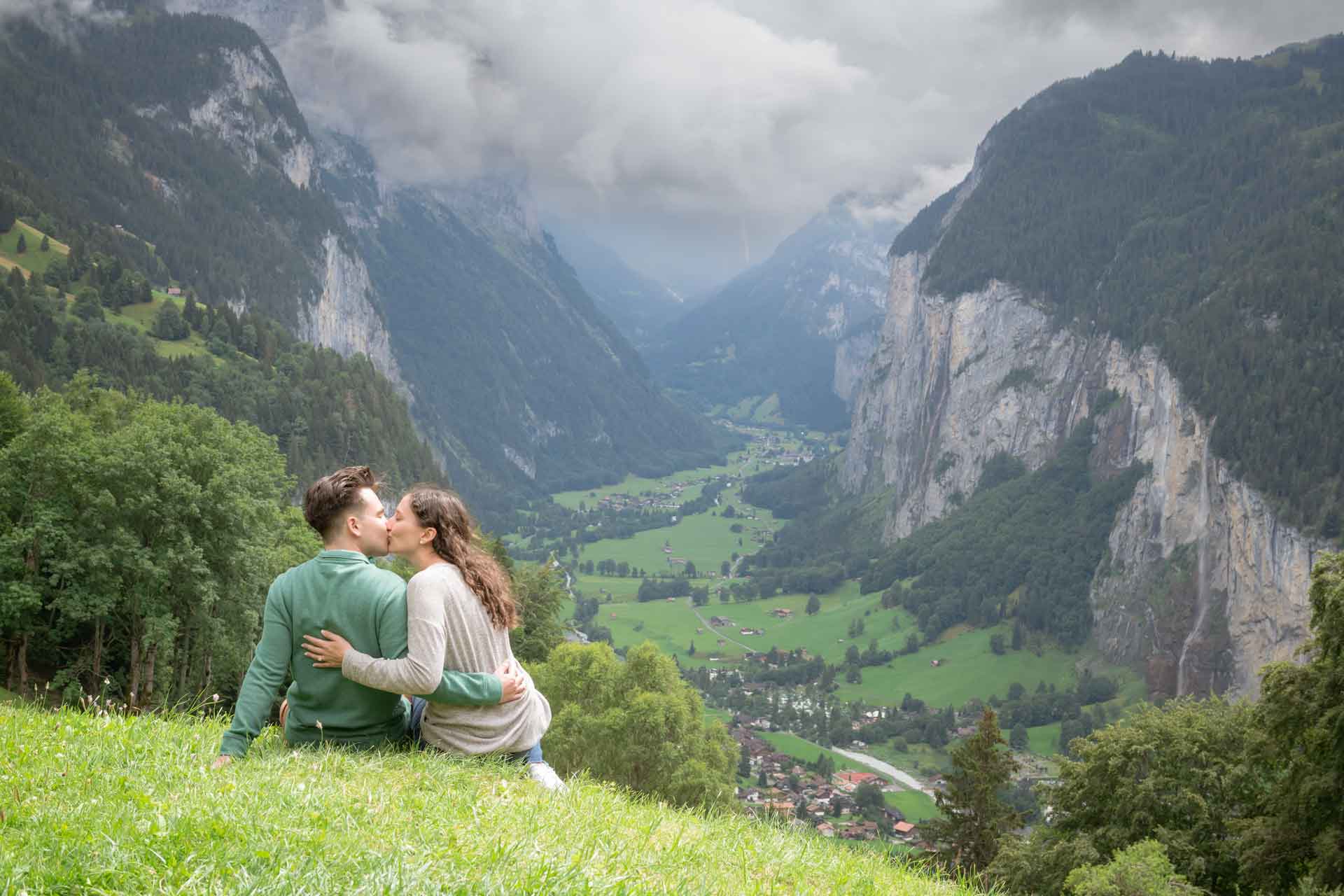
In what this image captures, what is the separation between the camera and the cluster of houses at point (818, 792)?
6438cm

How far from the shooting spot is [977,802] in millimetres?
30344

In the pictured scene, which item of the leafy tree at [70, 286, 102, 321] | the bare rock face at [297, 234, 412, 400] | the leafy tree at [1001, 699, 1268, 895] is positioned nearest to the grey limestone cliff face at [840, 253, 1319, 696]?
the leafy tree at [1001, 699, 1268, 895]

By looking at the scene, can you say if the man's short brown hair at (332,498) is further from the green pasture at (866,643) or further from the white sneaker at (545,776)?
the green pasture at (866,643)

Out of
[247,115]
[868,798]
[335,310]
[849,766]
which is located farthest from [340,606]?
[247,115]

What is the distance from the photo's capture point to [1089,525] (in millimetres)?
136000

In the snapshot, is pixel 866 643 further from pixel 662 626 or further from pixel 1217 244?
pixel 1217 244

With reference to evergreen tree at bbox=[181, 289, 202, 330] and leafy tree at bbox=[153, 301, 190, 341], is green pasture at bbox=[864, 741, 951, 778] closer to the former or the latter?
leafy tree at bbox=[153, 301, 190, 341]

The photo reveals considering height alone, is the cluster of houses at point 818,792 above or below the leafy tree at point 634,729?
below

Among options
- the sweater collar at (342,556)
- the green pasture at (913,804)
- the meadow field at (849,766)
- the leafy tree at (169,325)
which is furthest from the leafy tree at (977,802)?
the leafy tree at (169,325)

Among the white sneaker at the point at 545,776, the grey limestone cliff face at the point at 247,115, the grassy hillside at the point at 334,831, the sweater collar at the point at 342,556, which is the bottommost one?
the white sneaker at the point at 545,776

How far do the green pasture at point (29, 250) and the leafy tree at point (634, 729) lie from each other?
92.7 m

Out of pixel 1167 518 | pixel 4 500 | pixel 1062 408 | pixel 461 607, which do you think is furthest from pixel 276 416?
pixel 1062 408

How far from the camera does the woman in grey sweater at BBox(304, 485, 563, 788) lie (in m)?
6.14

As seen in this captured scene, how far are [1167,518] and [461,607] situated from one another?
126 metres
